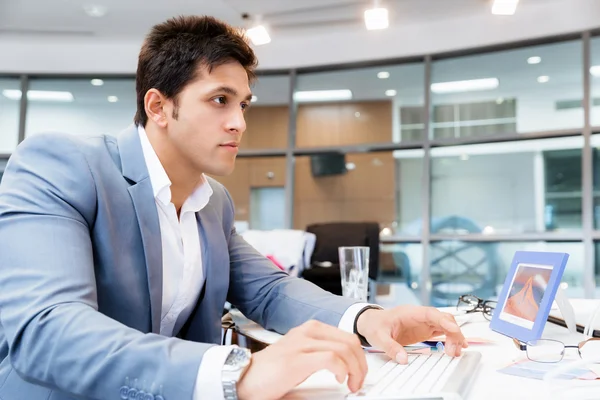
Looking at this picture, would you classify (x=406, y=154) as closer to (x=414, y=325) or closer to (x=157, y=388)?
(x=414, y=325)

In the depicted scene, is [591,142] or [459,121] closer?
[591,142]

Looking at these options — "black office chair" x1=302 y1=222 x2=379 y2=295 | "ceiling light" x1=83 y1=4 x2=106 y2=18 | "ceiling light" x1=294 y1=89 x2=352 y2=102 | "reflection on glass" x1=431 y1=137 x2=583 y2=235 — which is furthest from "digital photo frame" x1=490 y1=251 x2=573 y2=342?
"ceiling light" x1=83 y1=4 x2=106 y2=18

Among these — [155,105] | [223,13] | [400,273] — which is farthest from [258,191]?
[155,105]

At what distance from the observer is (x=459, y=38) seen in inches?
186

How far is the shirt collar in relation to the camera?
1.16 m

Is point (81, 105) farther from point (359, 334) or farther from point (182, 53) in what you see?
point (359, 334)

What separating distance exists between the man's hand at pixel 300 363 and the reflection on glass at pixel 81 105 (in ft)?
16.7

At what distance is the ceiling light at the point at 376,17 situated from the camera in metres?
4.04

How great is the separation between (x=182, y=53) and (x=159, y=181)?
0.29 meters

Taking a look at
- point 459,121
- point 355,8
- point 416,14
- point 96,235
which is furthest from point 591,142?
point 96,235

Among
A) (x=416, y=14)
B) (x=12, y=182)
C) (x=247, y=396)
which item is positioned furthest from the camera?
(x=416, y=14)

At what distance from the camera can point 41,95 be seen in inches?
217

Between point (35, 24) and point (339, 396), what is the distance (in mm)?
5088

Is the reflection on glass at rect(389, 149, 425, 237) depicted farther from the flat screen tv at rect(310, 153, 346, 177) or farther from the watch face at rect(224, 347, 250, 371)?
the watch face at rect(224, 347, 250, 371)
